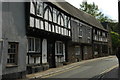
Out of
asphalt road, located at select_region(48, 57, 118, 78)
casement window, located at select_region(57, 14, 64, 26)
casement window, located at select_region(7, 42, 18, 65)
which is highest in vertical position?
casement window, located at select_region(57, 14, 64, 26)

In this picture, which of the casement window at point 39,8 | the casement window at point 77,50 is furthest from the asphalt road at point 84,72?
the casement window at point 77,50

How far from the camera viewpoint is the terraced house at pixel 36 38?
11.7 m

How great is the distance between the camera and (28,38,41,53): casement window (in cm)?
1519

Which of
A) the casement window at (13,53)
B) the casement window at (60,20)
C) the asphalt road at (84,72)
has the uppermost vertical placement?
the casement window at (60,20)

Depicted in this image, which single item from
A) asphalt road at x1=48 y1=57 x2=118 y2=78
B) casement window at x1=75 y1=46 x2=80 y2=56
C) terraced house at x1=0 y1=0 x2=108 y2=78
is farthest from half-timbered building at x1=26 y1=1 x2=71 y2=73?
casement window at x1=75 y1=46 x2=80 y2=56

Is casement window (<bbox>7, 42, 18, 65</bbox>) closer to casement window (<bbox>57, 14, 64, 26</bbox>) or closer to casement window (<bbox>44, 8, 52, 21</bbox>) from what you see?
casement window (<bbox>44, 8, 52, 21</bbox>)

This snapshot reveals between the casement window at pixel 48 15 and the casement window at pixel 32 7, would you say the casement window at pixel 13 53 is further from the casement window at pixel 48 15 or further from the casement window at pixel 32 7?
the casement window at pixel 48 15

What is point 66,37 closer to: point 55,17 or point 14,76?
point 55,17

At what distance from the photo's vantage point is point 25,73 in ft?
42.9

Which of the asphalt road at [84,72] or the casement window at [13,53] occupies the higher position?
the casement window at [13,53]

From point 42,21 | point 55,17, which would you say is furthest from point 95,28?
point 42,21

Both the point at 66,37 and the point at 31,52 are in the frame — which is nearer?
the point at 31,52

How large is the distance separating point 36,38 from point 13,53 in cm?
413

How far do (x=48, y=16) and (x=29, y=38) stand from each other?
11.1 ft
